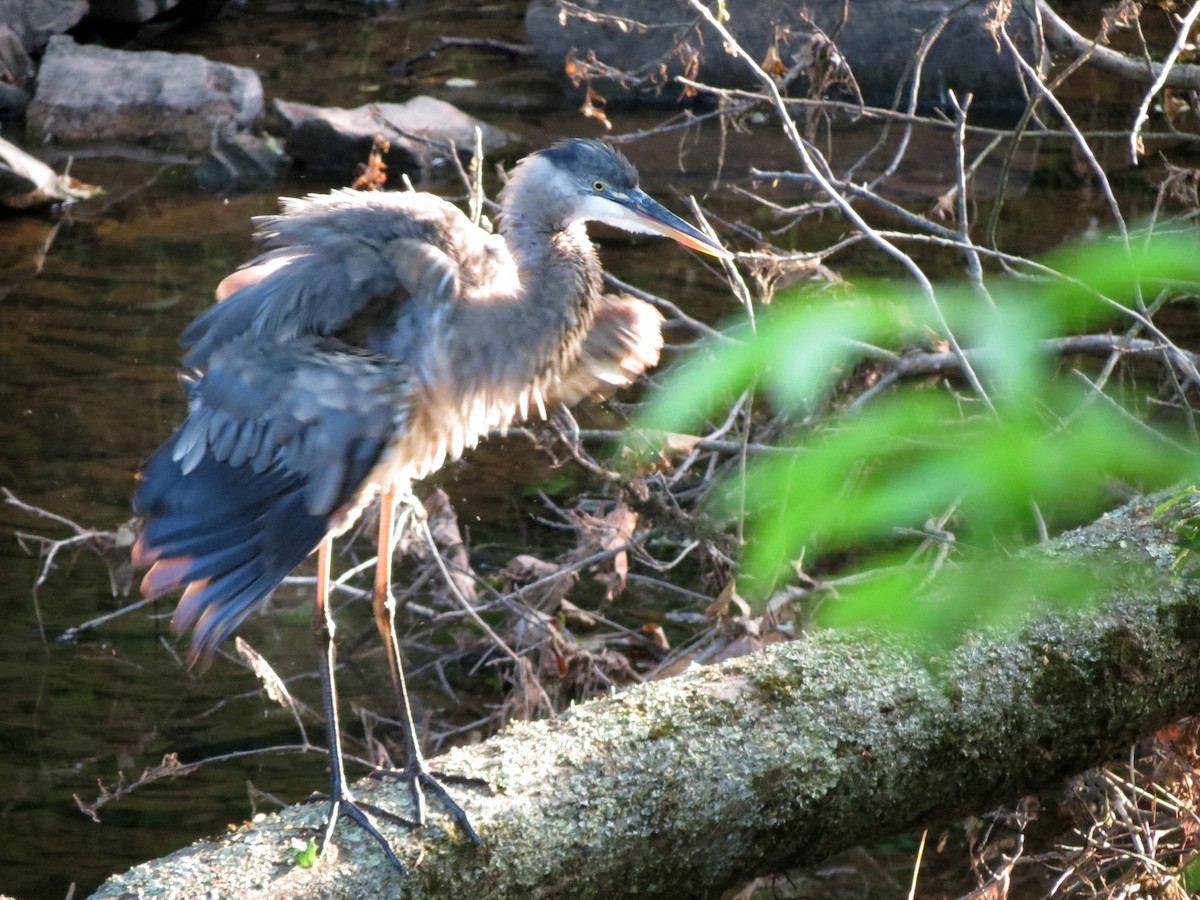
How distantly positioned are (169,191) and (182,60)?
1.94 meters

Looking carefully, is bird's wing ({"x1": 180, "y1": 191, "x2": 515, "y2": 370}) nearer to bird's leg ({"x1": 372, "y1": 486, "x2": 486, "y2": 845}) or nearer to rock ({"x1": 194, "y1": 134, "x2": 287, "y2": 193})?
bird's leg ({"x1": 372, "y1": 486, "x2": 486, "y2": 845})

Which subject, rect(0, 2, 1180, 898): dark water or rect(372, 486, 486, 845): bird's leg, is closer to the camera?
rect(372, 486, 486, 845): bird's leg

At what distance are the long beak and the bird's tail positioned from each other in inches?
45.3

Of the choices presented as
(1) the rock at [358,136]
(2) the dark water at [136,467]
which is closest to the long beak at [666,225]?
(2) the dark water at [136,467]

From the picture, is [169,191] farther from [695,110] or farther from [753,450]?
[753,450]

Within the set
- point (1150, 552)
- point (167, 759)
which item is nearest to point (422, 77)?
point (167, 759)

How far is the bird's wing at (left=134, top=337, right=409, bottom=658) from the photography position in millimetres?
2824

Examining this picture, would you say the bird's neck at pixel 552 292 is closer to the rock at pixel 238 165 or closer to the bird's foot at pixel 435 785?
the bird's foot at pixel 435 785

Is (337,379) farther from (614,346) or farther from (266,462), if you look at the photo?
(614,346)

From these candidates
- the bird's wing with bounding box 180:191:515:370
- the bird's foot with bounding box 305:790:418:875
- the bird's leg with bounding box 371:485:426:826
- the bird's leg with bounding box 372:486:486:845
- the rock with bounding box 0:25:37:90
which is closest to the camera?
the bird's foot with bounding box 305:790:418:875

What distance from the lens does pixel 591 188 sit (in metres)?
3.52

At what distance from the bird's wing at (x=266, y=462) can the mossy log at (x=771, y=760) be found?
54 cm

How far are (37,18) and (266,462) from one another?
10.6 metres

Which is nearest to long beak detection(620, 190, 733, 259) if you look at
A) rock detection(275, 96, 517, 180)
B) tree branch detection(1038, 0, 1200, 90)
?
tree branch detection(1038, 0, 1200, 90)
